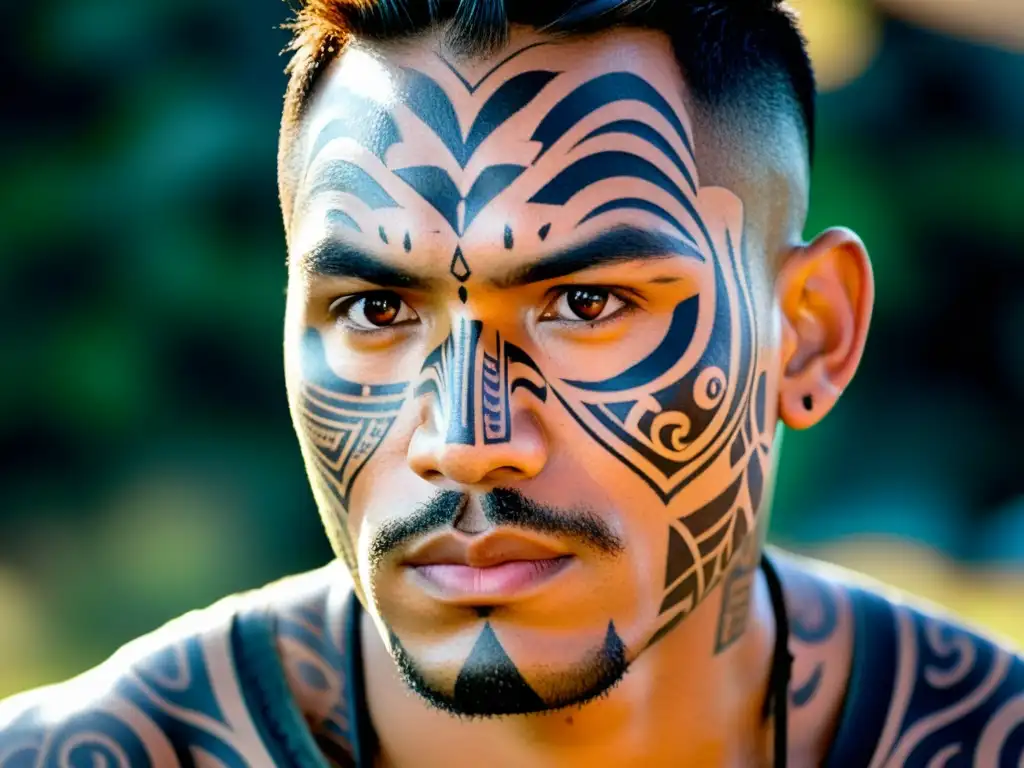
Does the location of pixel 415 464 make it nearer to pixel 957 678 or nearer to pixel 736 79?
pixel 736 79

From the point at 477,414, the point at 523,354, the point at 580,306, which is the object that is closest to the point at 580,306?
the point at 580,306

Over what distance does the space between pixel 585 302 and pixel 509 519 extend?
382mm

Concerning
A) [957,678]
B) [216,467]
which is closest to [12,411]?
[216,467]

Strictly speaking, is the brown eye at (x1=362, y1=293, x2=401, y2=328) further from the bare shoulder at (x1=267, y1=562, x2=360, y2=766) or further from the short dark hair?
the bare shoulder at (x1=267, y1=562, x2=360, y2=766)

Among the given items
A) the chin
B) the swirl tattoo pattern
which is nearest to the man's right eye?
the chin

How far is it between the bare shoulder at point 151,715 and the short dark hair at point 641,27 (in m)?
1.01

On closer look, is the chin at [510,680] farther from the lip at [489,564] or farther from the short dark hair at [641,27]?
the short dark hair at [641,27]

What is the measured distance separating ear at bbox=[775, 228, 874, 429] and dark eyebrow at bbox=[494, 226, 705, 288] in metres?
0.41

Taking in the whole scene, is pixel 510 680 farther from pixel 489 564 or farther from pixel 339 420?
pixel 339 420

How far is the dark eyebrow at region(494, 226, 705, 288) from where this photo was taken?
2.17 meters

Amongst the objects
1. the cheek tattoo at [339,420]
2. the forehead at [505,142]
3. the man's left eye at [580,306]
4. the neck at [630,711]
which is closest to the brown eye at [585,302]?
the man's left eye at [580,306]

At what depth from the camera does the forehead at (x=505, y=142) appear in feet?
7.20

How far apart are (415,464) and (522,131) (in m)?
0.57

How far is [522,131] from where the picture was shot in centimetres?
222
